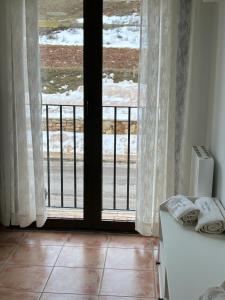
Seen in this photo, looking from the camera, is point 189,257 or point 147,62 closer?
point 189,257

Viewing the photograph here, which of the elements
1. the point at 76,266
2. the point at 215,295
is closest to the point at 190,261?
the point at 215,295

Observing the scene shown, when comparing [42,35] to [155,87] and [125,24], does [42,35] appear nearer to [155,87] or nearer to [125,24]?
[125,24]

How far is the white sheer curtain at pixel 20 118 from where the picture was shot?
3090 millimetres

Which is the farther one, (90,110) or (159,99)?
(90,110)

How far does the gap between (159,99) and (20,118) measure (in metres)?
1.10

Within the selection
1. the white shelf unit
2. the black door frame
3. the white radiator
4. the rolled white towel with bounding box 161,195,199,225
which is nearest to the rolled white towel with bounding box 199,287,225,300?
the white shelf unit

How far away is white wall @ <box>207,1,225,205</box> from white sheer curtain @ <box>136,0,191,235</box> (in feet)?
0.83

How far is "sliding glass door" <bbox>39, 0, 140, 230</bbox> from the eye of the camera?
317 centimetres

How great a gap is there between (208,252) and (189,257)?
0.13 meters

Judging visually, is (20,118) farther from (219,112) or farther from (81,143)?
(219,112)

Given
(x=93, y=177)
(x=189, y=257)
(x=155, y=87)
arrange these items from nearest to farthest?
(x=189, y=257) < (x=155, y=87) < (x=93, y=177)

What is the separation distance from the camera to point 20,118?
324 centimetres

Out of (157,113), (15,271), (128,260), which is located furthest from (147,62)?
(15,271)

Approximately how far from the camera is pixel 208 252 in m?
2.16
